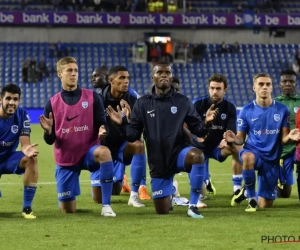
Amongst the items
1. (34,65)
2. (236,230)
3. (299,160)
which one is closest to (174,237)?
(236,230)

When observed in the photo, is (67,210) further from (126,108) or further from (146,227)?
(146,227)

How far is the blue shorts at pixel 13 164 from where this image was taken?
31.2ft

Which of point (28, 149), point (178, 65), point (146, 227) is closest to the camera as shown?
point (146, 227)

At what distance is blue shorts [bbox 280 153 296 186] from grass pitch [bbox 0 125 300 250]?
269 mm

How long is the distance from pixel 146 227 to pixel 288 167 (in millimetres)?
3829

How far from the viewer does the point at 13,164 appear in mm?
9539

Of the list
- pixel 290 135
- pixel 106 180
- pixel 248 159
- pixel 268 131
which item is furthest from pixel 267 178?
pixel 106 180

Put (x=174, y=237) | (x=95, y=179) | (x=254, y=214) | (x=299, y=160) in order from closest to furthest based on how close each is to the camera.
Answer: (x=174, y=237)
(x=254, y=214)
(x=299, y=160)
(x=95, y=179)

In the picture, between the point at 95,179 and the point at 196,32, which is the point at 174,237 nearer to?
the point at 95,179

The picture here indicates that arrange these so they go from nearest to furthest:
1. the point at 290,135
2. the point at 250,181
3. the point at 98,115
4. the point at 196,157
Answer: the point at 196,157
the point at 290,135
the point at 98,115
the point at 250,181

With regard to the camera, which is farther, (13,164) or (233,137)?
(233,137)

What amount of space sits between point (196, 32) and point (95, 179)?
3017cm

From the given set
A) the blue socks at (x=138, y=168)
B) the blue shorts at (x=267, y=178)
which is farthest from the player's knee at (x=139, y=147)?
the blue shorts at (x=267, y=178)

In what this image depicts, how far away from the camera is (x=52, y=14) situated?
3834 cm
